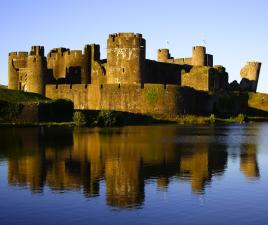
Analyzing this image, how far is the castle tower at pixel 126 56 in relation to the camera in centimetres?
5408

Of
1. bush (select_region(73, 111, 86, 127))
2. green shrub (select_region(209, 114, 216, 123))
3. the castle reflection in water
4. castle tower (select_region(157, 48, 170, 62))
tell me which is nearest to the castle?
green shrub (select_region(209, 114, 216, 123))

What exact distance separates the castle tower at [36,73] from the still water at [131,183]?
26.0m

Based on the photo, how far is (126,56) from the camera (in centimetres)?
5412

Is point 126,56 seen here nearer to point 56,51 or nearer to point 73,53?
point 73,53

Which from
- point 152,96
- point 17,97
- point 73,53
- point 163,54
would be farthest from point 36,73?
point 163,54

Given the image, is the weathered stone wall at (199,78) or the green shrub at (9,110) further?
the weathered stone wall at (199,78)

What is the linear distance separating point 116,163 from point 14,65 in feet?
132

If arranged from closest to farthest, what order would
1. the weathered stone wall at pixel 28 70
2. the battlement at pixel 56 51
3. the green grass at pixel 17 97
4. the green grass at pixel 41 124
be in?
the green grass at pixel 41 124, the green grass at pixel 17 97, the weathered stone wall at pixel 28 70, the battlement at pixel 56 51

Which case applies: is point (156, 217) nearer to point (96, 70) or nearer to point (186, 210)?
point (186, 210)

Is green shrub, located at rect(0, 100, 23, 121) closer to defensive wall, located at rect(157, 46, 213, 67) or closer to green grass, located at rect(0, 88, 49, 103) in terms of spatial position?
green grass, located at rect(0, 88, 49, 103)

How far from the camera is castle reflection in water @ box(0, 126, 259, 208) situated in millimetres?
16938

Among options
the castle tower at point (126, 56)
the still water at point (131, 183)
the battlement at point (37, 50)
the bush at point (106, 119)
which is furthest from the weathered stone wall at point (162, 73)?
the still water at point (131, 183)

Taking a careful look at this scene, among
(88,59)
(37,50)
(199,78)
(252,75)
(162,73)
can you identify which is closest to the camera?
(88,59)

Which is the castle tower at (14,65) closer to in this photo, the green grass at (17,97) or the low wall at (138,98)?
the green grass at (17,97)
